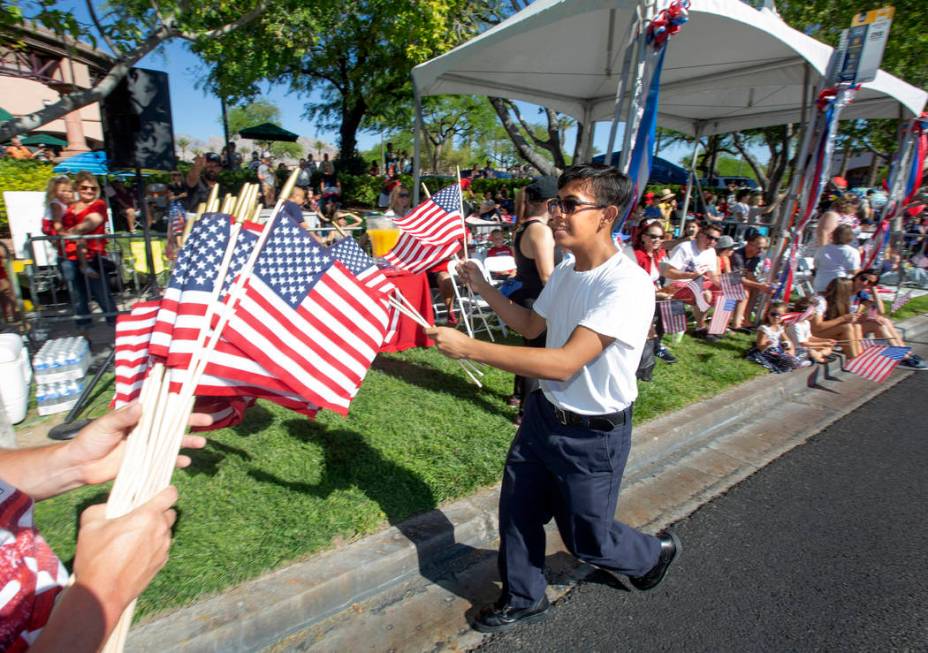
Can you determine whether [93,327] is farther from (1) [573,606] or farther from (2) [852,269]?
(2) [852,269]

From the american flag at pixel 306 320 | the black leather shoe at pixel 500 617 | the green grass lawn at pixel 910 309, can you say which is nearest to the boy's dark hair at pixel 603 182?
the american flag at pixel 306 320

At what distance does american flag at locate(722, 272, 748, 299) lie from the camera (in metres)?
7.00

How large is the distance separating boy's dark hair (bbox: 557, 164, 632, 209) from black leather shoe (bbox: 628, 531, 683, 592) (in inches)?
68.0

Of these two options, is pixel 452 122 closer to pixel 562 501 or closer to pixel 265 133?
pixel 265 133

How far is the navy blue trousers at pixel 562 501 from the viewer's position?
2.12 m

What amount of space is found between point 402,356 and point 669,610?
375 centimetres

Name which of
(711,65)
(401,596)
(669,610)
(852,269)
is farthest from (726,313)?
(401,596)

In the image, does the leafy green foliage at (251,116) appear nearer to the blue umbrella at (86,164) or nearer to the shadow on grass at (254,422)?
the blue umbrella at (86,164)

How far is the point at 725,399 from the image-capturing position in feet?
16.7

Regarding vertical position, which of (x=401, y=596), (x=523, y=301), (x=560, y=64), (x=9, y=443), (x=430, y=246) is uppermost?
(x=560, y=64)

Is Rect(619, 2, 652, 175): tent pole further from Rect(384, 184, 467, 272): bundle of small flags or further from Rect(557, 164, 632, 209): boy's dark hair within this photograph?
Rect(557, 164, 632, 209): boy's dark hair

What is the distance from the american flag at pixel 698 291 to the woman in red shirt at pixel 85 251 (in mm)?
7164

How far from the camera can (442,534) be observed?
2.89 metres

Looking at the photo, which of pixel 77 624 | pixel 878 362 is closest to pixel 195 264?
pixel 77 624
